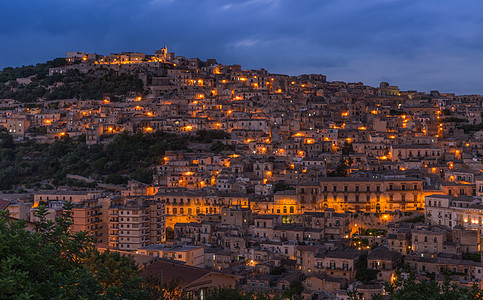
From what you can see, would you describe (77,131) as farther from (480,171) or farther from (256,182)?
(480,171)

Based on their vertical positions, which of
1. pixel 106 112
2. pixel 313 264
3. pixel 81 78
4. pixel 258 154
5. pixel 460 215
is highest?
pixel 81 78

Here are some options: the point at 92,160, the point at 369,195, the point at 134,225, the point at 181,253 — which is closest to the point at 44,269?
the point at 181,253

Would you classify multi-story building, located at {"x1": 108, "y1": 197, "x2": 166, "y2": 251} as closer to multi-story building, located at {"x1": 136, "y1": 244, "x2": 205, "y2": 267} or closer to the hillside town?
the hillside town

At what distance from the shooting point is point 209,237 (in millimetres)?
29656

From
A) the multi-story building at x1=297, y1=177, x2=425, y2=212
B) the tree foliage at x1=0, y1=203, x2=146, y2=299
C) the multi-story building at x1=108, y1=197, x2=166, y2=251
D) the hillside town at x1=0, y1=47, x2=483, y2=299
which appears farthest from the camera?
the multi-story building at x1=297, y1=177, x2=425, y2=212

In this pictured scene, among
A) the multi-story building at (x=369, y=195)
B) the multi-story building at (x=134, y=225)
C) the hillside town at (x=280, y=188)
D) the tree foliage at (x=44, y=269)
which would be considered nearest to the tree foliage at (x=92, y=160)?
the hillside town at (x=280, y=188)

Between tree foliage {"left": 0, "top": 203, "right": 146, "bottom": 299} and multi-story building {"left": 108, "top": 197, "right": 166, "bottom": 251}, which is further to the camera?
multi-story building {"left": 108, "top": 197, "right": 166, "bottom": 251}

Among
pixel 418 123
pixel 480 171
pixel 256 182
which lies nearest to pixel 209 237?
pixel 256 182

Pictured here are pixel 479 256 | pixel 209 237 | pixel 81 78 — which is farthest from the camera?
pixel 81 78

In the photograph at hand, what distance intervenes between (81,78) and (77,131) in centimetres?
1509

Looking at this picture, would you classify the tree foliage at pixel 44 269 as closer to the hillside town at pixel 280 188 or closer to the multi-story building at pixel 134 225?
the hillside town at pixel 280 188

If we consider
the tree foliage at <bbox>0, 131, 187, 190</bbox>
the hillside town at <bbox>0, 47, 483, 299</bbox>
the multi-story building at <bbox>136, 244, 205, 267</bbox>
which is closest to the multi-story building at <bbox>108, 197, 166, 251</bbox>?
the hillside town at <bbox>0, 47, 483, 299</bbox>

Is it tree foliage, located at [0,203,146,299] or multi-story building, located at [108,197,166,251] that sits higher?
tree foliage, located at [0,203,146,299]

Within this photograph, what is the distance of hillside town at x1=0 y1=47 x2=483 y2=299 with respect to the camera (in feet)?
80.4
